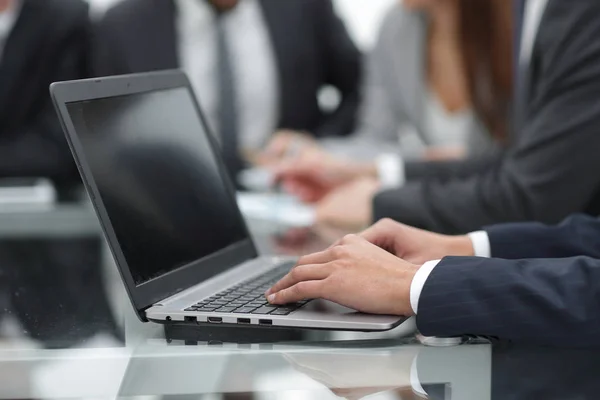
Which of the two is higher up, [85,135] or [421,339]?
[85,135]

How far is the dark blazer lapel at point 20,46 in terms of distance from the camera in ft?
9.14

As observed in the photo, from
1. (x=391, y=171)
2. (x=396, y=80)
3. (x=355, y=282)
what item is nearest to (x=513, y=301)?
(x=355, y=282)

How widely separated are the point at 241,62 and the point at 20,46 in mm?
724

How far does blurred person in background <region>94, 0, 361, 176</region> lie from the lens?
2.97 meters

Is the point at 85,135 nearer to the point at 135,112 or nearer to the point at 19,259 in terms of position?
the point at 135,112

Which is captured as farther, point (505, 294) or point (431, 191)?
point (431, 191)

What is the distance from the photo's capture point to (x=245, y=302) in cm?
96

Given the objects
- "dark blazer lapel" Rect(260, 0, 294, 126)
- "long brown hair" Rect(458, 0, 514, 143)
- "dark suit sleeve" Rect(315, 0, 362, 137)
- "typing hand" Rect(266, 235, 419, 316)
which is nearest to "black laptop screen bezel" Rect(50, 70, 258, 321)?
"typing hand" Rect(266, 235, 419, 316)

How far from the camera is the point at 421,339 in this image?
35.8 inches

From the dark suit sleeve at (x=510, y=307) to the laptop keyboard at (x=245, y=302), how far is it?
0.15 meters

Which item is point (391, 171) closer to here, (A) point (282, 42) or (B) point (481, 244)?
(B) point (481, 244)

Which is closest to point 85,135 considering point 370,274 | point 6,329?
point 6,329

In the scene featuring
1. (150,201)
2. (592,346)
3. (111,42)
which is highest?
(111,42)

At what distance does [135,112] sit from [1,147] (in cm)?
165
